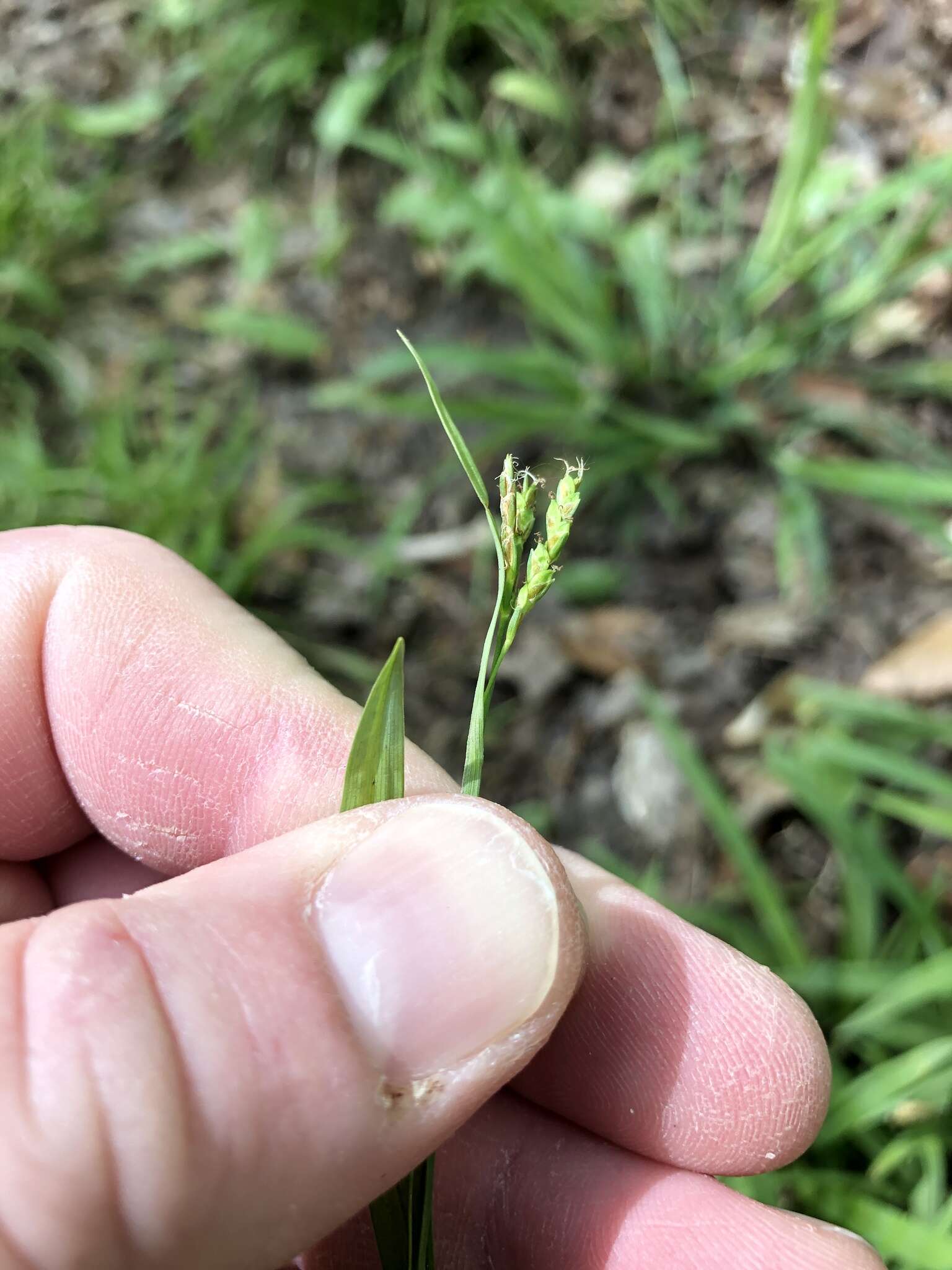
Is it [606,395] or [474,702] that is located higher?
[474,702]

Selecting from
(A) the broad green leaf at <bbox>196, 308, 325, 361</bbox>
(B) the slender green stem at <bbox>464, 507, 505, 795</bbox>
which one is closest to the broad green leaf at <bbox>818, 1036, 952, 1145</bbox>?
(B) the slender green stem at <bbox>464, 507, 505, 795</bbox>

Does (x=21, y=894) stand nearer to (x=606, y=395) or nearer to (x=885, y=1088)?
(x=885, y=1088)

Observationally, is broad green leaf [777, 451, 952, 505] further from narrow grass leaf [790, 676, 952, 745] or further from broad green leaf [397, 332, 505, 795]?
broad green leaf [397, 332, 505, 795]

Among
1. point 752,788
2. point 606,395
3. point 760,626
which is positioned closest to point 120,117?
point 606,395

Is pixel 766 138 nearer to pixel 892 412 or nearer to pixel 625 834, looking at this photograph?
pixel 892 412

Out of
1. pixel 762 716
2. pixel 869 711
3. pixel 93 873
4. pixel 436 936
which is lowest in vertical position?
pixel 762 716

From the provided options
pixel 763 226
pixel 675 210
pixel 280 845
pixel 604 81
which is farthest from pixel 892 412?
pixel 280 845

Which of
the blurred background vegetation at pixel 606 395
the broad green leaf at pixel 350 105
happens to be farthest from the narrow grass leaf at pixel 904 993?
the broad green leaf at pixel 350 105
